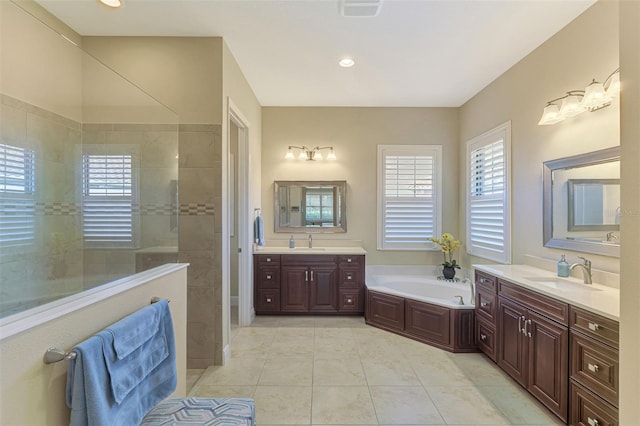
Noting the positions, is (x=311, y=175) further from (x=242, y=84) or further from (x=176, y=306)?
(x=176, y=306)

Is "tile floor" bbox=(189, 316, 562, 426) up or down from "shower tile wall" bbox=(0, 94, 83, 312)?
down

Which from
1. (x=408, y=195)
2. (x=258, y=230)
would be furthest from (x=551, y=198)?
(x=258, y=230)

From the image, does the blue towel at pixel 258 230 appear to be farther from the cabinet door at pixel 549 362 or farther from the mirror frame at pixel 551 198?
the mirror frame at pixel 551 198

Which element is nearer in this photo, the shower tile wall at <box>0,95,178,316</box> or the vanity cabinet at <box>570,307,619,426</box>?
the vanity cabinet at <box>570,307,619,426</box>

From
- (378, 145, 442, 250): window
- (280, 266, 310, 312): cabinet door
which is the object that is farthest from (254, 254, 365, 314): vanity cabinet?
(378, 145, 442, 250): window

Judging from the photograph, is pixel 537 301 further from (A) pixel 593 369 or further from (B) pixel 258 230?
(B) pixel 258 230

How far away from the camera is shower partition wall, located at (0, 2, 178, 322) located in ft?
6.06

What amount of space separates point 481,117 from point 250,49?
2.96 metres

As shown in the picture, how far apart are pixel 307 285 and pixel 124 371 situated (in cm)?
277

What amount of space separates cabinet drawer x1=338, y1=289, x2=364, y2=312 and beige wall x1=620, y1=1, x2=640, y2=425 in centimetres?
291

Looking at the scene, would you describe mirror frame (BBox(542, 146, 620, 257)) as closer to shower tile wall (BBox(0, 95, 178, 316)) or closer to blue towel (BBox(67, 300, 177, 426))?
blue towel (BBox(67, 300, 177, 426))

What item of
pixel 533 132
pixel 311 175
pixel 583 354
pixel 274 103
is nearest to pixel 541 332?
pixel 583 354

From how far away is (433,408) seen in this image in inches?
82.5

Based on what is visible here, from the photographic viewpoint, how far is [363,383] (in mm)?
2400
